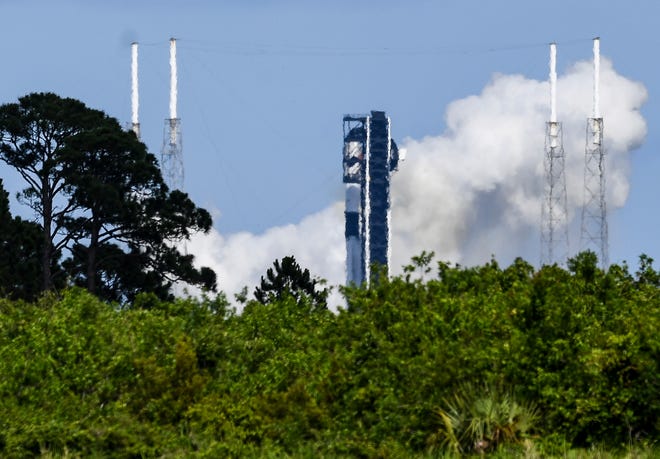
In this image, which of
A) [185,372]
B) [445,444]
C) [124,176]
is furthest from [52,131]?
[445,444]

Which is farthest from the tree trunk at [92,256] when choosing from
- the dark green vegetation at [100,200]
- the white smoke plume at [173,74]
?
the white smoke plume at [173,74]

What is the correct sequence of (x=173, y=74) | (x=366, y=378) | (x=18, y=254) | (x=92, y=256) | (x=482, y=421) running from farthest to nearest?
1. (x=173, y=74)
2. (x=92, y=256)
3. (x=18, y=254)
4. (x=366, y=378)
5. (x=482, y=421)

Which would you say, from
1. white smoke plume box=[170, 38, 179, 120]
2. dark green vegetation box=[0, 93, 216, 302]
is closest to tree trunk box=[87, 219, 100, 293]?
dark green vegetation box=[0, 93, 216, 302]

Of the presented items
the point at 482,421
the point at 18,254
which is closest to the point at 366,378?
the point at 482,421

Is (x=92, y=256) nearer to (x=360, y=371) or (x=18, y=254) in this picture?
(x=18, y=254)

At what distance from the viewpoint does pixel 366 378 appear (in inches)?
1078

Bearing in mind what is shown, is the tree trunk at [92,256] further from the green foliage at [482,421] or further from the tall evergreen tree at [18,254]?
the green foliage at [482,421]

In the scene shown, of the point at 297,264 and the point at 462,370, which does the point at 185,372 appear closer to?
the point at 462,370

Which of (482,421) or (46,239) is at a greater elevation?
(46,239)

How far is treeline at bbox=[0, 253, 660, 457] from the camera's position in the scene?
25.1m

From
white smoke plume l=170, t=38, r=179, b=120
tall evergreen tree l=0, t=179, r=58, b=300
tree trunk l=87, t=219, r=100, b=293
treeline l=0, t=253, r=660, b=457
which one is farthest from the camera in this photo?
white smoke plume l=170, t=38, r=179, b=120

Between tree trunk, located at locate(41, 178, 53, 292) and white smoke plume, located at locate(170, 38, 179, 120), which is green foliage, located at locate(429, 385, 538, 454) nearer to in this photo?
tree trunk, located at locate(41, 178, 53, 292)

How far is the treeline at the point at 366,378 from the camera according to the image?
25.1m

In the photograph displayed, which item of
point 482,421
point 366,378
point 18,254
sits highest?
point 18,254
